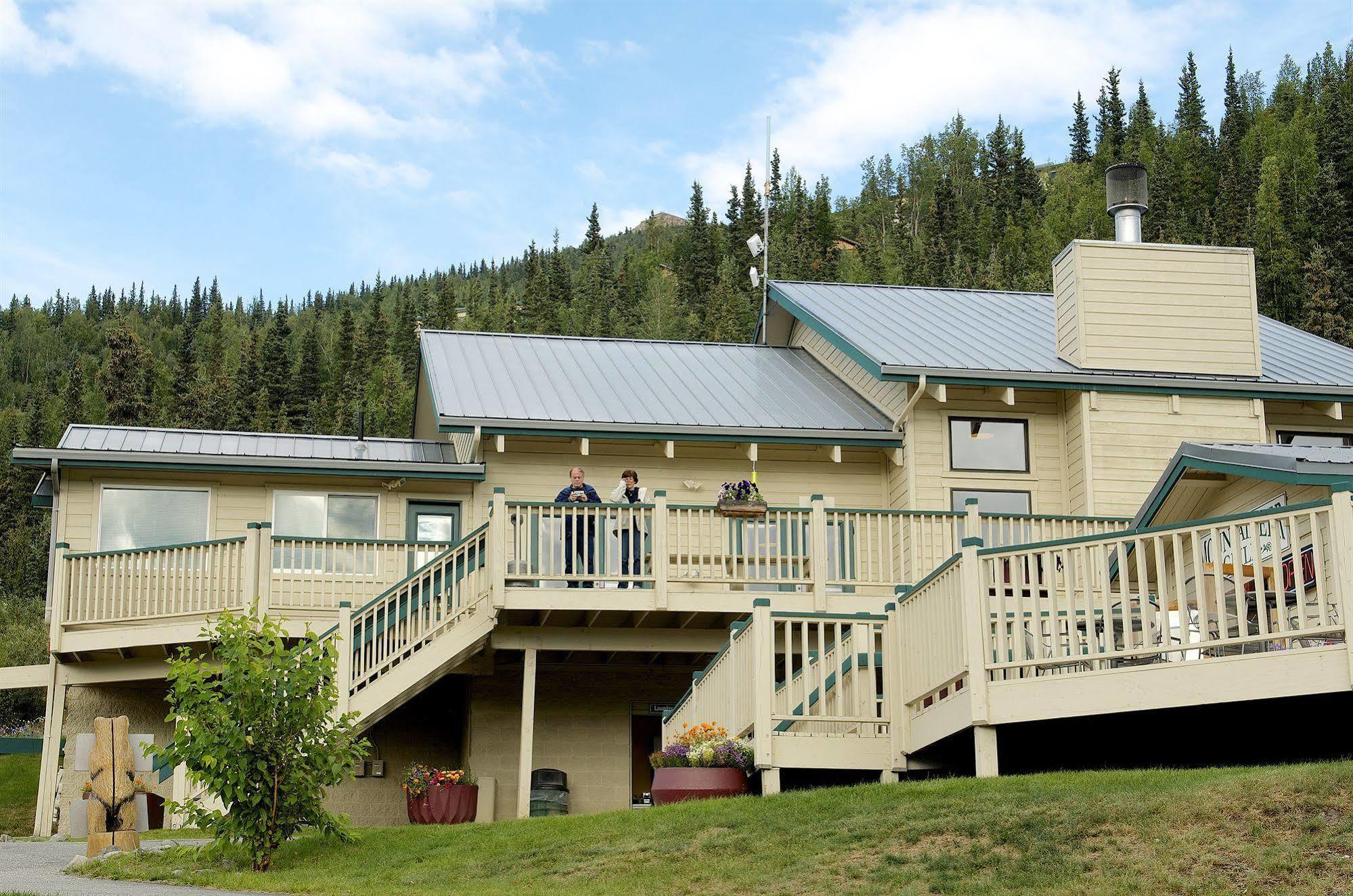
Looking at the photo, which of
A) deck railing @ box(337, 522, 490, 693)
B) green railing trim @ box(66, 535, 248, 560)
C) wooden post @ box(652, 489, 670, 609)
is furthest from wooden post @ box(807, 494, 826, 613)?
green railing trim @ box(66, 535, 248, 560)

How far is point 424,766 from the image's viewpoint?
65.3 feet

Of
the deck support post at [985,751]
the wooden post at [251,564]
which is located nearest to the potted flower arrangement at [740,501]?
the wooden post at [251,564]

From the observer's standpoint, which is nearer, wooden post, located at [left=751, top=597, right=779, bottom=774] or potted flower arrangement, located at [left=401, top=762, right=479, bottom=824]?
wooden post, located at [left=751, top=597, right=779, bottom=774]

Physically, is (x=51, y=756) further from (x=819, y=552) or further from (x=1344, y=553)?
(x=1344, y=553)

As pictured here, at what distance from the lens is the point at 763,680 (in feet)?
42.8

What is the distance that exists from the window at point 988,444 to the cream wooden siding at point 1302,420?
3.83 metres

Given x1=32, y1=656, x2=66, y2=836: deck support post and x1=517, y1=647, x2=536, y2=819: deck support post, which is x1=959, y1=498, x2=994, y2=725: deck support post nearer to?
x1=517, y1=647, x2=536, y2=819: deck support post

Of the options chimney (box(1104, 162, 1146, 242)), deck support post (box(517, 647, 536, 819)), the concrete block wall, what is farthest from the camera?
chimney (box(1104, 162, 1146, 242))

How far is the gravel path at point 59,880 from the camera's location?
424 inches

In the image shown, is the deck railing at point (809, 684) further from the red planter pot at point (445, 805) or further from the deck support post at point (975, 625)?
the red planter pot at point (445, 805)

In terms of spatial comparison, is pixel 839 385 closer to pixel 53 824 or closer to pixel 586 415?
pixel 586 415

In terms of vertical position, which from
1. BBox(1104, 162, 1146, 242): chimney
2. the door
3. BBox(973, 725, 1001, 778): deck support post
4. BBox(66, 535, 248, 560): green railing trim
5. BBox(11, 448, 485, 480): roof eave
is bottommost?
BBox(973, 725, 1001, 778): deck support post

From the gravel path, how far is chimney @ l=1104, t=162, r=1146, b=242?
16596mm

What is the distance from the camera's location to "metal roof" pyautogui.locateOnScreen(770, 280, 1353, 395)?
859 inches
